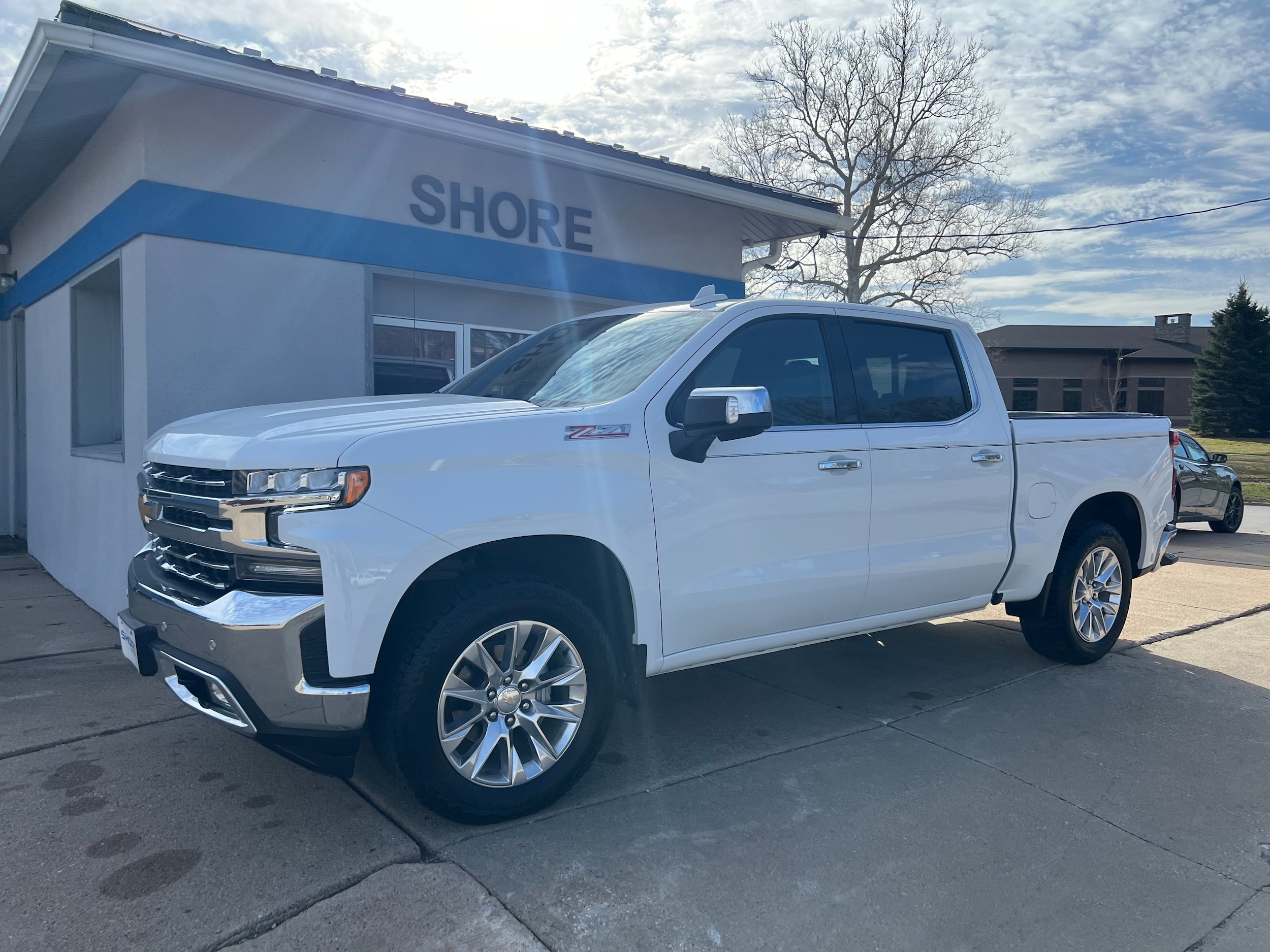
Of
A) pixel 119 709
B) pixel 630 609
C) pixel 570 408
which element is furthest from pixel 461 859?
pixel 119 709

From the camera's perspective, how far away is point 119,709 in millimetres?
4645

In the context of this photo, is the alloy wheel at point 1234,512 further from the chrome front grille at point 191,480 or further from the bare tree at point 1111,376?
the bare tree at point 1111,376

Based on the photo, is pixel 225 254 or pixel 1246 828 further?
pixel 225 254

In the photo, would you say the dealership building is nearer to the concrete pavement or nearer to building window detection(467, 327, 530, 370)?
building window detection(467, 327, 530, 370)

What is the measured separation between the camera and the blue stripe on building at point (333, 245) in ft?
19.8

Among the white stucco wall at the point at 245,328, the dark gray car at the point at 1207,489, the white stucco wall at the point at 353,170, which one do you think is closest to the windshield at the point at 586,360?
the white stucco wall at the point at 245,328

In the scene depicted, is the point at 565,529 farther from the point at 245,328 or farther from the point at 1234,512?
the point at 1234,512

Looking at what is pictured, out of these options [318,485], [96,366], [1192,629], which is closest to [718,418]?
[318,485]

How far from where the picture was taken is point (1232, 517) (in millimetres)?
13445

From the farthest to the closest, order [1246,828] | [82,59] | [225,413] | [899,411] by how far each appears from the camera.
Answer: [82,59] → [899,411] → [225,413] → [1246,828]

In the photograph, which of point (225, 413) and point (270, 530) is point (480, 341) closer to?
point (225, 413)

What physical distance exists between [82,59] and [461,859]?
4.99 metres

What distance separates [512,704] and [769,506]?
1.39m

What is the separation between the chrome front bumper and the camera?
2.89 metres
